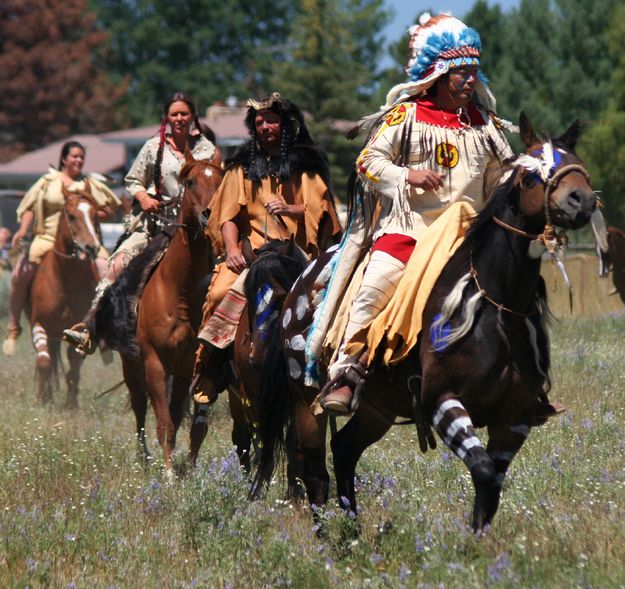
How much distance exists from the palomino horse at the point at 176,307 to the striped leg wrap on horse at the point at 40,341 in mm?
4897

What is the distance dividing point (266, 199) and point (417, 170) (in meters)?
2.18

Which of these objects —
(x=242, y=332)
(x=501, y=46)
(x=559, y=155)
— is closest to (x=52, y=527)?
(x=242, y=332)

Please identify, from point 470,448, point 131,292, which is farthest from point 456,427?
point 131,292

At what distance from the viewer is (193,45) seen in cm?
7844

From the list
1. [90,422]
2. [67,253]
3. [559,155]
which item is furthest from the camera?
[67,253]

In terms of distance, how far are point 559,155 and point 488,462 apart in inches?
58.0

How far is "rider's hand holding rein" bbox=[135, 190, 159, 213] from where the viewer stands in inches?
432

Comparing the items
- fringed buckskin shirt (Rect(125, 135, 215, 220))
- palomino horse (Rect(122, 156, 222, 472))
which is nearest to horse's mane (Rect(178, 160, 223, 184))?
palomino horse (Rect(122, 156, 222, 472))

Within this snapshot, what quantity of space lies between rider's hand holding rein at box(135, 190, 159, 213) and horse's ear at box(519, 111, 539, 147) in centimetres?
480

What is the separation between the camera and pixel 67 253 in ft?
50.2

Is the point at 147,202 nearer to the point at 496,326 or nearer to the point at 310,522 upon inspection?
the point at 310,522

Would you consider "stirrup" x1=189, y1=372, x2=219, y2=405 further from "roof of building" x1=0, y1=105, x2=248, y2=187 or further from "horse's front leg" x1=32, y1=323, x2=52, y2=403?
"roof of building" x1=0, y1=105, x2=248, y2=187

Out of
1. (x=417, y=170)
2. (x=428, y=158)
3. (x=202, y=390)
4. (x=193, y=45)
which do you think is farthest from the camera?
(x=193, y=45)

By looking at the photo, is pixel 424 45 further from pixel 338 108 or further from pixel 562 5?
pixel 338 108
